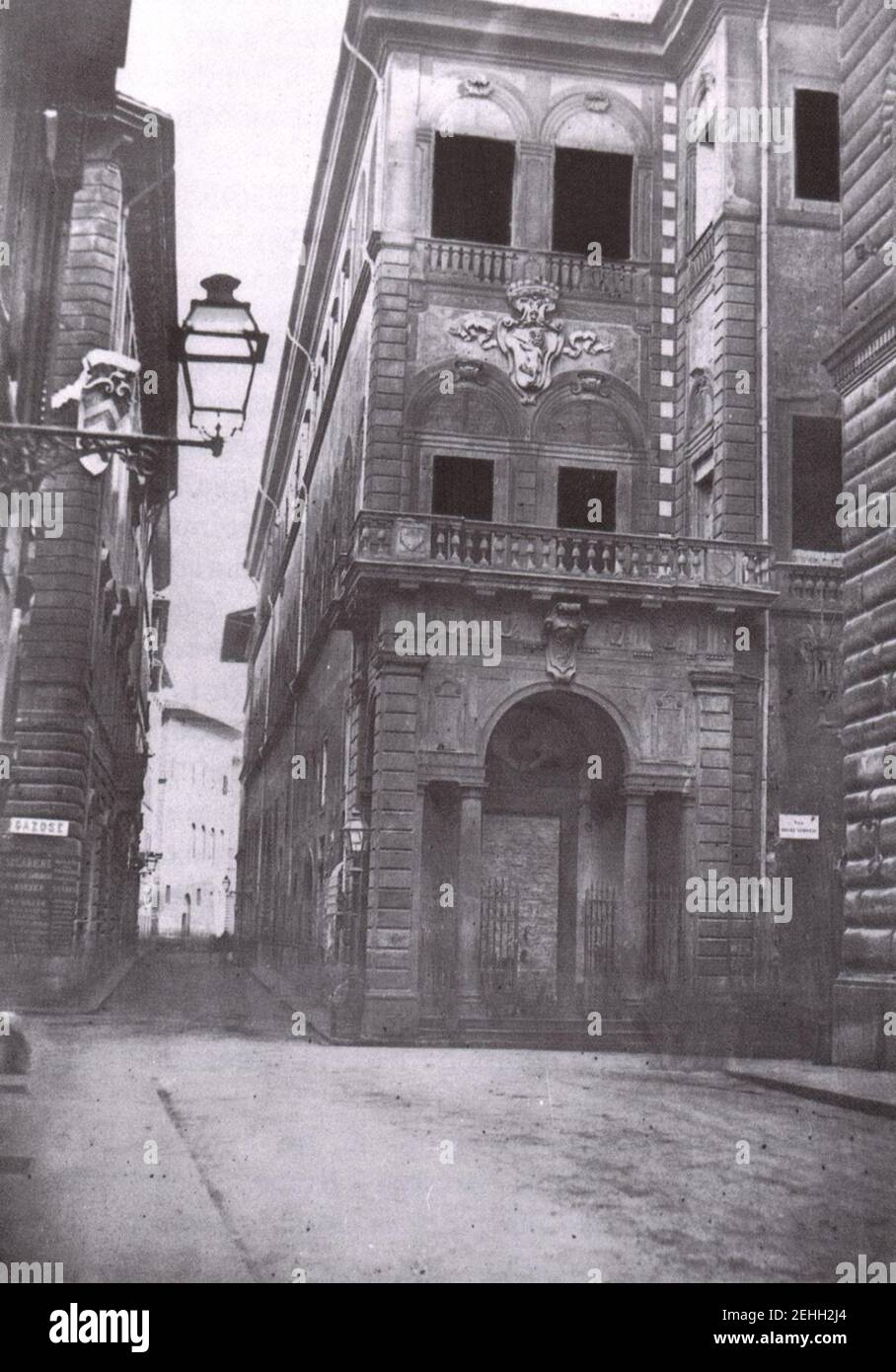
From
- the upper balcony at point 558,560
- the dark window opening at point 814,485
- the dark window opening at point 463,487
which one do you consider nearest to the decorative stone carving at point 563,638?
the upper balcony at point 558,560

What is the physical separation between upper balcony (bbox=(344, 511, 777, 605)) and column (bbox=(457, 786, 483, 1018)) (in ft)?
9.19

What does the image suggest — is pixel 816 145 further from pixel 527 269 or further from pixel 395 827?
pixel 395 827

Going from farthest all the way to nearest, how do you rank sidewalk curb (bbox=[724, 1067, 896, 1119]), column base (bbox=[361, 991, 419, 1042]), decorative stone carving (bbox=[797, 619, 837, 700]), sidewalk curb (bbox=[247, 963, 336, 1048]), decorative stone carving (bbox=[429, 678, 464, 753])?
1. decorative stone carving (bbox=[429, 678, 464, 753])
2. sidewalk curb (bbox=[247, 963, 336, 1048])
3. column base (bbox=[361, 991, 419, 1042])
4. decorative stone carving (bbox=[797, 619, 837, 700])
5. sidewalk curb (bbox=[724, 1067, 896, 1119])

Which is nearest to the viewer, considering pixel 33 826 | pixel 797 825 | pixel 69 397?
pixel 69 397

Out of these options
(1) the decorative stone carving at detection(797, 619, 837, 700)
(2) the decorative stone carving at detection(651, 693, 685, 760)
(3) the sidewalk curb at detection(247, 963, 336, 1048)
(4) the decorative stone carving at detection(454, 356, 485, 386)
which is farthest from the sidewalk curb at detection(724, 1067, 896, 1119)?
(4) the decorative stone carving at detection(454, 356, 485, 386)

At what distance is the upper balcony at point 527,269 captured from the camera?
54.2ft

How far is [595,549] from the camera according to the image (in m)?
17.2

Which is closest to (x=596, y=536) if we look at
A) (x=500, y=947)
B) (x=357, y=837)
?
(x=357, y=837)

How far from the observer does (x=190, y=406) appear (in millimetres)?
6695

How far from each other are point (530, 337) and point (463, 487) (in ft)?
7.37

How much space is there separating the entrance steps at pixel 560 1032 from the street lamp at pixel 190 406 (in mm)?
9371

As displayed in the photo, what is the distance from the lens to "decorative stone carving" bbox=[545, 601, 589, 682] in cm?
1683

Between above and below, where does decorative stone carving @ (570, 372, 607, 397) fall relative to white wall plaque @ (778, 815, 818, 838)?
above

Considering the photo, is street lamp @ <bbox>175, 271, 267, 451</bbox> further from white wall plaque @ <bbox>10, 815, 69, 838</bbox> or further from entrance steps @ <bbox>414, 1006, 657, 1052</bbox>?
entrance steps @ <bbox>414, 1006, 657, 1052</bbox>
